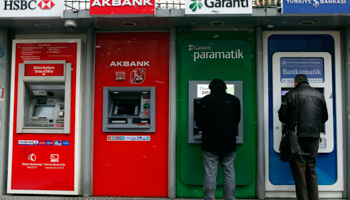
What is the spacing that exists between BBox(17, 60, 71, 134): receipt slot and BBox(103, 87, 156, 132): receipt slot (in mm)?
560

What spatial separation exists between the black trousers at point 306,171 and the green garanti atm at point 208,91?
0.70 metres

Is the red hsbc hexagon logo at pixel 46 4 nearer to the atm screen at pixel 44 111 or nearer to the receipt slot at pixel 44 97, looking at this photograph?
the receipt slot at pixel 44 97

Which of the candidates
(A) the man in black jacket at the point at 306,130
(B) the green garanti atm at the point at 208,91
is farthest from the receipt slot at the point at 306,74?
(A) the man in black jacket at the point at 306,130

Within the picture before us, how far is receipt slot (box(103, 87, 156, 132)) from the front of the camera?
4180 millimetres

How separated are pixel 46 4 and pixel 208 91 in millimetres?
2446

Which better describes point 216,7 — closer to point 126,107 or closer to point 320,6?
point 320,6

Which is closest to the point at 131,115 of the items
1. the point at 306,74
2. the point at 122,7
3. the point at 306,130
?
the point at 122,7

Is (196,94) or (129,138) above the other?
(196,94)

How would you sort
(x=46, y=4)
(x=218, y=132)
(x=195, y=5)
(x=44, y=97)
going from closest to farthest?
(x=218, y=132)
(x=195, y=5)
(x=46, y=4)
(x=44, y=97)

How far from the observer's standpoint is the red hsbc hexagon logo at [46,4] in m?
3.73

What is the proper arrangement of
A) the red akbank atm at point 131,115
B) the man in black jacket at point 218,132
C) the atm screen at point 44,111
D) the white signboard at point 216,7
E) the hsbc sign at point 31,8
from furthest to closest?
the atm screen at point 44,111, the red akbank atm at point 131,115, the hsbc sign at point 31,8, the white signboard at point 216,7, the man in black jacket at point 218,132

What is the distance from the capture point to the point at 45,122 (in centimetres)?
430

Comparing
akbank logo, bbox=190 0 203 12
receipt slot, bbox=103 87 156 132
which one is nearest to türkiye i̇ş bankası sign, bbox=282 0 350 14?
akbank logo, bbox=190 0 203 12

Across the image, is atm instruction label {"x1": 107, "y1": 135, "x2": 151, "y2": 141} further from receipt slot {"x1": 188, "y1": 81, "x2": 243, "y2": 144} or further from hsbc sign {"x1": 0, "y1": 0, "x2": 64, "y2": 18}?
hsbc sign {"x1": 0, "y1": 0, "x2": 64, "y2": 18}
